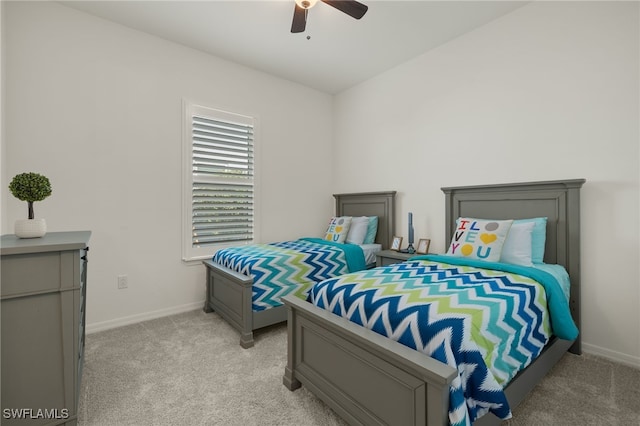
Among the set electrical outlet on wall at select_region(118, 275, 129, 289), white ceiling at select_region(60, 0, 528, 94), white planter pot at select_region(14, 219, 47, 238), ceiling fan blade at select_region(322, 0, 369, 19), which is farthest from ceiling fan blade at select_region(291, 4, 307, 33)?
electrical outlet on wall at select_region(118, 275, 129, 289)

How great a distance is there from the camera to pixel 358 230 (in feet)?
12.0

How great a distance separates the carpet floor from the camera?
61.2 inches

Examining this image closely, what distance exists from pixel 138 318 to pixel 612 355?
3.92m

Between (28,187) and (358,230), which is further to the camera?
(358,230)

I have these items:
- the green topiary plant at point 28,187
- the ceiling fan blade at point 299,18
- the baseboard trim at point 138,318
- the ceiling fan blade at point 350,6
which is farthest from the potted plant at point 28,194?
the ceiling fan blade at point 350,6

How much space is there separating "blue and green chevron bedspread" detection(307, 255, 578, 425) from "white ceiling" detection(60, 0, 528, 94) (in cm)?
221

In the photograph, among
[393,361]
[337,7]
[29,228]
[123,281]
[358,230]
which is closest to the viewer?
[393,361]

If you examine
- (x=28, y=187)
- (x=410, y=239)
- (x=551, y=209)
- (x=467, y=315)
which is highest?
(x=28, y=187)

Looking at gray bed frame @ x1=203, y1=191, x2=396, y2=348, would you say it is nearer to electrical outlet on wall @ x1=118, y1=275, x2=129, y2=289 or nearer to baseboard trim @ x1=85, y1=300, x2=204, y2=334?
baseboard trim @ x1=85, y1=300, x2=204, y2=334

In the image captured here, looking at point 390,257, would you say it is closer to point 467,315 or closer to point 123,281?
point 467,315

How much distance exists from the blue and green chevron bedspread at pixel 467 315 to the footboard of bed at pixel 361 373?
0.24 feet

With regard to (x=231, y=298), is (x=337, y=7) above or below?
above

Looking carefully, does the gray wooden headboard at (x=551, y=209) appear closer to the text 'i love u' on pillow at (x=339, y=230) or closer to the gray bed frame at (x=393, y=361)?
the gray bed frame at (x=393, y=361)

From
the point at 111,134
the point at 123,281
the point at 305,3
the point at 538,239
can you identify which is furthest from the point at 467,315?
the point at 111,134
